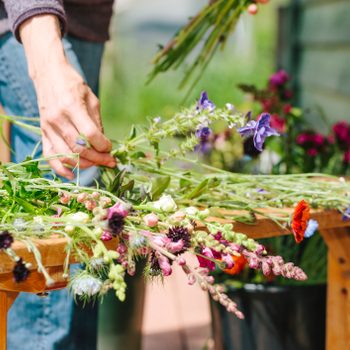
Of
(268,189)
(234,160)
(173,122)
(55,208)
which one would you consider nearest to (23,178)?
(55,208)

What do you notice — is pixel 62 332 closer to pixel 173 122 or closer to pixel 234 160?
pixel 173 122

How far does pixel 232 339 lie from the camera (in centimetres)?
196

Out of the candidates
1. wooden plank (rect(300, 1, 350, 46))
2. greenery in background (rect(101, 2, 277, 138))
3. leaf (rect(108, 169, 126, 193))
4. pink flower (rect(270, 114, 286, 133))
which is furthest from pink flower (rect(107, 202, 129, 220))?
greenery in background (rect(101, 2, 277, 138))

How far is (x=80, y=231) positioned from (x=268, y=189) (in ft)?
1.81

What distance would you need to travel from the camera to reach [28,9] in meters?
1.32

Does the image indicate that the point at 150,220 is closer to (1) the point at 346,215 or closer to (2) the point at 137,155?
(2) the point at 137,155

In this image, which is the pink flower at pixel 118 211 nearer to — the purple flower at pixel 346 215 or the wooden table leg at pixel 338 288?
the purple flower at pixel 346 215

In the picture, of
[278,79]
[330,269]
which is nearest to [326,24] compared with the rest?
[278,79]

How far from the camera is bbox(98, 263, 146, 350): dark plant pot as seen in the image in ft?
6.94

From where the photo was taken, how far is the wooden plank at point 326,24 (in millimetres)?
3074

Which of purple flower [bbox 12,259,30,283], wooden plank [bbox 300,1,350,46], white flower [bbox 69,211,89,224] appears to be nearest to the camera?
purple flower [bbox 12,259,30,283]

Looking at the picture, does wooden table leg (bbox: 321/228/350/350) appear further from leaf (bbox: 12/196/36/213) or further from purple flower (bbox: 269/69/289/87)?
purple flower (bbox: 269/69/289/87)

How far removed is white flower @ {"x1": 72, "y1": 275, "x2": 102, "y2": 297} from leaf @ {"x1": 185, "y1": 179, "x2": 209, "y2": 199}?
39 centimetres

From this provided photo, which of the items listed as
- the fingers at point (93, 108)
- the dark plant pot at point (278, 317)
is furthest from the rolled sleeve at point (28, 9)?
the dark plant pot at point (278, 317)
